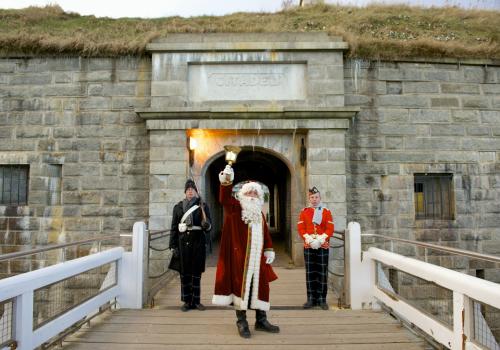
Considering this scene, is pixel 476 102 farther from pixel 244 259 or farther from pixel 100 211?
pixel 100 211

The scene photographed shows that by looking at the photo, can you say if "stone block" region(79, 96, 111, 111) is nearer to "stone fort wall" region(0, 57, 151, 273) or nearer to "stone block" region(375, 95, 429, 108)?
"stone fort wall" region(0, 57, 151, 273)

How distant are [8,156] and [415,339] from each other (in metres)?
9.06

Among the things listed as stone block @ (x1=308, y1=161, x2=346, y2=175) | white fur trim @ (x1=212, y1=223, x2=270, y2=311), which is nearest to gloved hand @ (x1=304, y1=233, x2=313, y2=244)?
white fur trim @ (x1=212, y1=223, x2=270, y2=311)

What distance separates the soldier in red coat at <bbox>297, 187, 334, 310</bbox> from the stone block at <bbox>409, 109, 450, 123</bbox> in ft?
15.8

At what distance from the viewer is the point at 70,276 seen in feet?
15.0

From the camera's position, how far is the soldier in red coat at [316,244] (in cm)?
604

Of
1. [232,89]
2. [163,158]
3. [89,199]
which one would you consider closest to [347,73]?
[232,89]

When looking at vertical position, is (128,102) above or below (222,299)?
above

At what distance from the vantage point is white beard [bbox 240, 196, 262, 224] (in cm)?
491

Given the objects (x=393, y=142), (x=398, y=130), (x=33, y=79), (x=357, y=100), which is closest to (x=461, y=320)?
(x=393, y=142)

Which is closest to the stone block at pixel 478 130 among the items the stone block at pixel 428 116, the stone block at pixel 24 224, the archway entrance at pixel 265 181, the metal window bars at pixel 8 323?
the stone block at pixel 428 116

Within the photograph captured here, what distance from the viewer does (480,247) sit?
949cm

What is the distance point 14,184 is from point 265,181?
13.3m

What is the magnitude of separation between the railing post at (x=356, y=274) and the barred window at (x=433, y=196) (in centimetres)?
408
